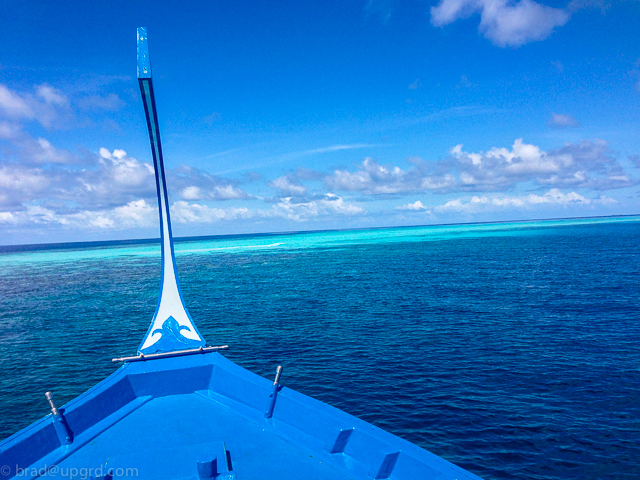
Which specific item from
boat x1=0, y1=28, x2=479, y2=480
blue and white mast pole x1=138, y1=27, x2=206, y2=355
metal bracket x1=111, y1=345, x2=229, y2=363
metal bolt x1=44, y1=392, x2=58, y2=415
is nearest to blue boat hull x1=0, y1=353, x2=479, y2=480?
boat x1=0, y1=28, x2=479, y2=480

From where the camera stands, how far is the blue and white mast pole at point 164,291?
14.1 metres

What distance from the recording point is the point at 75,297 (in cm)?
5516

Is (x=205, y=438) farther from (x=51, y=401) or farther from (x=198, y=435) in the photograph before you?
(x=51, y=401)

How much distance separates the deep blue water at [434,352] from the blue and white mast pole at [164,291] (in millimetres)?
9450

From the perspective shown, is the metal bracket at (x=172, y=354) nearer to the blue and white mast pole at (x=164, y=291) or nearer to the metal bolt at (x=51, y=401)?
the blue and white mast pole at (x=164, y=291)

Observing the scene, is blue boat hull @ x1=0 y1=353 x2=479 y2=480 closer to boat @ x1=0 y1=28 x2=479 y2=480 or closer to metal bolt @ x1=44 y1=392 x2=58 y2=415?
boat @ x1=0 y1=28 x2=479 y2=480

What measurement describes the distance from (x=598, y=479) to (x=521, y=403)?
5.35m

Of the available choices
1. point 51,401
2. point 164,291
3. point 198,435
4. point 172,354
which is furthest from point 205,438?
point 164,291

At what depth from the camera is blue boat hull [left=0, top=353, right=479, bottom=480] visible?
8.55 m

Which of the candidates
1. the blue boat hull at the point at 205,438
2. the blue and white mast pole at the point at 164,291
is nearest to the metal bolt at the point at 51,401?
the blue boat hull at the point at 205,438

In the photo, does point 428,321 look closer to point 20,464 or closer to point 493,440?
point 493,440

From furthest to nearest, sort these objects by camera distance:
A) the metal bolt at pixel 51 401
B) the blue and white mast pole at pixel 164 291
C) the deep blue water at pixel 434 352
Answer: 1. the deep blue water at pixel 434 352
2. the blue and white mast pole at pixel 164 291
3. the metal bolt at pixel 51 401

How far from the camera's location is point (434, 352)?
1072 inches

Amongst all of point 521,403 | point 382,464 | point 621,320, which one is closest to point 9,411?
point 382,464
